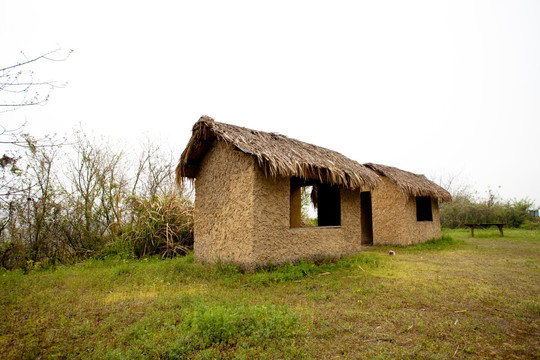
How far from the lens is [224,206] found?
5.93 meters

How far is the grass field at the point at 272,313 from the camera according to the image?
256cm

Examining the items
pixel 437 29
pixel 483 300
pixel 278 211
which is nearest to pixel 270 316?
pixel 278 211

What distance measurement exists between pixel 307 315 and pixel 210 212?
3.60 m

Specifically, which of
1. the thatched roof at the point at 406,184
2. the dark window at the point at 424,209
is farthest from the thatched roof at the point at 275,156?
the dark window at the point at 424,209

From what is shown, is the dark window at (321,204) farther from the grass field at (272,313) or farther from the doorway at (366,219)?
the doorway at (366,219)

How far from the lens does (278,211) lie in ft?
18.4

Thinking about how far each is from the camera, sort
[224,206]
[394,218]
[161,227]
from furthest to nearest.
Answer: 1. [394,218]
2. [161,227]
3. [224,206]

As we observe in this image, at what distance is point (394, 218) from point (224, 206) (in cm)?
681

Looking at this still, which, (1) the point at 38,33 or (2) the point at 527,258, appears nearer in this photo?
(1) the point at 38,33

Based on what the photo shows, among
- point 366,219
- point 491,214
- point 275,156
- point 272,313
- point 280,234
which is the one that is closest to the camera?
point 272,313

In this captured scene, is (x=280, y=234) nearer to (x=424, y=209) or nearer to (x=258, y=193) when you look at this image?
(x=258, y=193)

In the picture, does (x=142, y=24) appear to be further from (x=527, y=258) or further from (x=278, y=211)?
(x=527, y=258)

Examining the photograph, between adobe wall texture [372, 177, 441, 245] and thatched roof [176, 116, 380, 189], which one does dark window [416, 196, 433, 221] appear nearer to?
adobe wall texture [372, 177, 441, 245]

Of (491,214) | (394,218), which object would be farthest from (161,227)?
(491,214)
